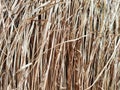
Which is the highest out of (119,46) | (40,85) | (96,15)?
(96,15)

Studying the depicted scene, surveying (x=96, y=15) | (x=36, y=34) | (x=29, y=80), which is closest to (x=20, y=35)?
(x=36, y=34)

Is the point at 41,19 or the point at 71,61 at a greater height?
the point at 41,19

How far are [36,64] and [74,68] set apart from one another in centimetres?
13

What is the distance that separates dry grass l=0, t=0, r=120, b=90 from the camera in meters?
1.10

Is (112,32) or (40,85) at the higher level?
(112,32)

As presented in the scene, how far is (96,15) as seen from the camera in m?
1.12

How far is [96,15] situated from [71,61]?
0.18 metres

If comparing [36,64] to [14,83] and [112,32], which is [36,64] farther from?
[112,32]

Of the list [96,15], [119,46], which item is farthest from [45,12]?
[119,46]

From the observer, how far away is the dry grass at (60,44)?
3.61 ft

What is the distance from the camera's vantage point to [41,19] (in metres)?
1.12

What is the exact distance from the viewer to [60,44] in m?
1.09

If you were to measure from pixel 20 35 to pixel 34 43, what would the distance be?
0.19ft

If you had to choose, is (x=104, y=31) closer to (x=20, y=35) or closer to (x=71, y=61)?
(x=71, y=61)
